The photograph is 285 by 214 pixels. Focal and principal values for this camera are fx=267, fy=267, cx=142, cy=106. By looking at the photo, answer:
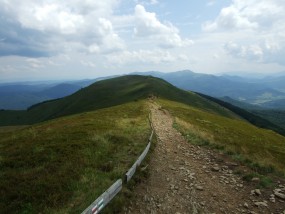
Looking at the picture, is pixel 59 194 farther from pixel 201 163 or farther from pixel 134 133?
pixel 134 133

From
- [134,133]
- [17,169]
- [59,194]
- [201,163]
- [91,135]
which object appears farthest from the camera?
[134,133]

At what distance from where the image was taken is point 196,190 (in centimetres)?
1520

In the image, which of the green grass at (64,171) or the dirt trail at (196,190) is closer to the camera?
the green grass at (64,171)

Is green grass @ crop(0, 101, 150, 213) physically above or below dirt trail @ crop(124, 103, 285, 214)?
above

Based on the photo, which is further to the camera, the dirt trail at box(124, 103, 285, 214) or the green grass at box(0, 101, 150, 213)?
the dirt trail at box(124, 103, 285, 214)

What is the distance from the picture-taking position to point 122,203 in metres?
12.5

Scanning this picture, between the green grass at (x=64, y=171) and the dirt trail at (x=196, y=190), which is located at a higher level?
the green grass at (x=64, y=171)

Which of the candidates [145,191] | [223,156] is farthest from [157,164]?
[223,156]

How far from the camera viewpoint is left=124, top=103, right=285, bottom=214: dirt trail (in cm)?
1324

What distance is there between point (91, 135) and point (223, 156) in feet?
39.2

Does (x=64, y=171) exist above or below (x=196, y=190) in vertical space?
above

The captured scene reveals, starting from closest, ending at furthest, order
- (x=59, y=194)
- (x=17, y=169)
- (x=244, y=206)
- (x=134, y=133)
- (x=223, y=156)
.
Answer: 1. (x=59, y=194)
2. (x=244, y=206)
3. (x=17, y=169)
4. (x=223, y=156)
5. (x=134, y=133)

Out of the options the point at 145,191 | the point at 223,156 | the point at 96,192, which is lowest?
the point at 223,156

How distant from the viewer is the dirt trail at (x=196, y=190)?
43.4 feet
